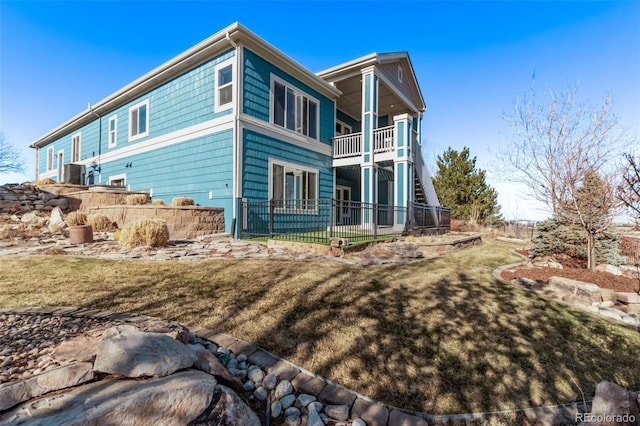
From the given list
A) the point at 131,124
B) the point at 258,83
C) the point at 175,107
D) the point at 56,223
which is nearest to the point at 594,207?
the point at 258,83

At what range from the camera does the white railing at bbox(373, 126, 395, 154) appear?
38.4ft

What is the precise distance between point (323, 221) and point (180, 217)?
5.32 meters

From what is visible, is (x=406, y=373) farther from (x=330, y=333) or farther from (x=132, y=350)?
(x=132, y=350)

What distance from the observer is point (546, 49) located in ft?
32.0

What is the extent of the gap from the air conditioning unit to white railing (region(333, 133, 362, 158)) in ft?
47.6

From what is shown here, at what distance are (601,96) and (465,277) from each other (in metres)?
6.87

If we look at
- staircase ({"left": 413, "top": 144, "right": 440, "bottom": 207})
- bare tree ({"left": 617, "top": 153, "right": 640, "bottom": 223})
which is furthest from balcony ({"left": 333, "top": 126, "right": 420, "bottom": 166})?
bare tree ({"left": 617, "top": 153, "right": 640, "bottom": 223})

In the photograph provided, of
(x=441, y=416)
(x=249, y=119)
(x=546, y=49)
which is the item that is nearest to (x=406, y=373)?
(x=441, y=416)

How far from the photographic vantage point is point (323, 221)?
446 inches

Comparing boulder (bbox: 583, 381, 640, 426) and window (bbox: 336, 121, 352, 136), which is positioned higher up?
window (bbox: 336, 121, 352, 136)

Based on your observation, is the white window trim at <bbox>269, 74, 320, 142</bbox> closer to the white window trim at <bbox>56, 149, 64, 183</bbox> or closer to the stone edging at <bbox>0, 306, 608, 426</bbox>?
the stone edging at <bbox>0, 306, 608, 426</bbox>

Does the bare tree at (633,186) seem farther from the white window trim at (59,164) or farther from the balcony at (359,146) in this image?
the white window trim at (59,164)

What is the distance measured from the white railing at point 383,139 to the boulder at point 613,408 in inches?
418

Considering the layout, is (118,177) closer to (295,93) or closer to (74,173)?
(74,173)
